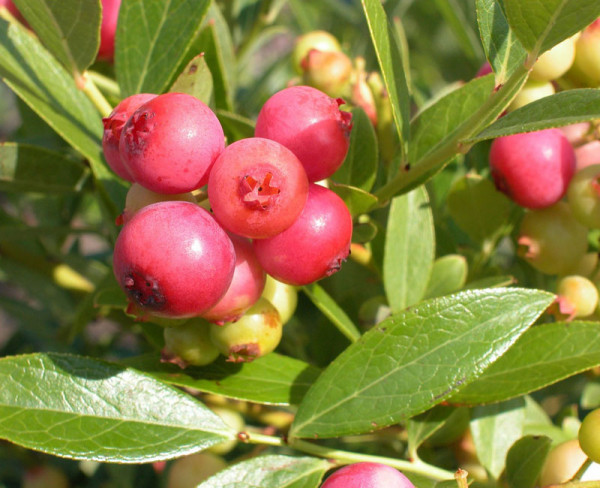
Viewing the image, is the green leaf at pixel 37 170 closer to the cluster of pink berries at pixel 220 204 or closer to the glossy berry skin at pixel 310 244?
the cluster of pink berries at pixel 220 204

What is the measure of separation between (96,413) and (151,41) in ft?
1.97

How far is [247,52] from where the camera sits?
1856mm

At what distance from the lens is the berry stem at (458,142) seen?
84 centimetres

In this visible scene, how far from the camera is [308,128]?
80 cm

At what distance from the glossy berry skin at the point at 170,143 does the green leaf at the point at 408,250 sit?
1.37 feet

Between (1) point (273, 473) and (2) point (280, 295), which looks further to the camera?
(2) point (280, 295)

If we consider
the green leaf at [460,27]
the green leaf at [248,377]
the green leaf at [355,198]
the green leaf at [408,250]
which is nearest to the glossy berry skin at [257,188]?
the green leaf at [355,198]

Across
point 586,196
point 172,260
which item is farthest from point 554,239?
point 172,260

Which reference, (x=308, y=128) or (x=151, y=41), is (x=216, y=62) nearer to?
(x=151, y=41)

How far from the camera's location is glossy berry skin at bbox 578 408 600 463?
→ 835mm

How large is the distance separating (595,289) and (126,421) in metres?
0.74

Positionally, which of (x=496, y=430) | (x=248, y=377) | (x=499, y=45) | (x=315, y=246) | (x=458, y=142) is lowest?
(x=496, y=430)

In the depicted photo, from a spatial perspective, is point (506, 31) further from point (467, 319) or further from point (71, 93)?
point (71, 93)

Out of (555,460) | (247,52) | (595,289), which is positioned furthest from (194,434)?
(247,52)
